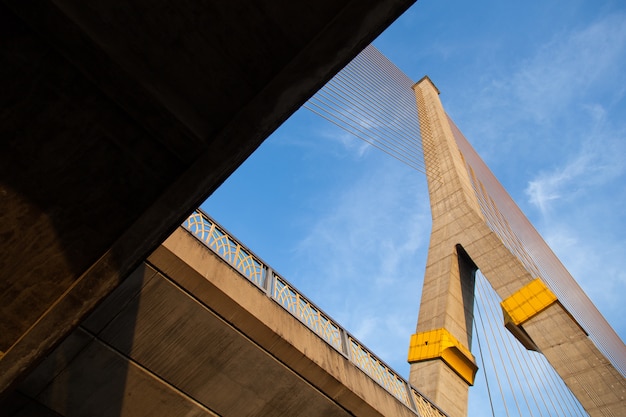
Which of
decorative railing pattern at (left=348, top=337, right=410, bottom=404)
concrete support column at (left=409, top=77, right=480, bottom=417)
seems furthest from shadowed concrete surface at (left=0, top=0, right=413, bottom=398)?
concrete support column at (left=409, top=77, right=480, bottom=417)

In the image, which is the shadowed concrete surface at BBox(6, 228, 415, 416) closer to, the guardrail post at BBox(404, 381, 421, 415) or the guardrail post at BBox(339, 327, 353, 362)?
the guardrail post at BBox(339, 327, 353, 362)

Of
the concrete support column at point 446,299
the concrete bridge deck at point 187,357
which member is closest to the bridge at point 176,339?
the concrete bridge deck at point 187,357

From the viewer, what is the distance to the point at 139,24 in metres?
3.17

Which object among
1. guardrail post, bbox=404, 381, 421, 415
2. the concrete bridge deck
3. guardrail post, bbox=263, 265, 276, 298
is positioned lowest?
the concrete bridge deck

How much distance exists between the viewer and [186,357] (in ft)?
17.9

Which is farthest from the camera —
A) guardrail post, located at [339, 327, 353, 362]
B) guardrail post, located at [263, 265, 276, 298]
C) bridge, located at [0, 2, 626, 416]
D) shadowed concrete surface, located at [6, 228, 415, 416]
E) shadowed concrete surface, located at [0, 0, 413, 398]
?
guardrail post, located at [339, 327, 353, 362]

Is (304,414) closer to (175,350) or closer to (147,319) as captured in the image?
(175,350)

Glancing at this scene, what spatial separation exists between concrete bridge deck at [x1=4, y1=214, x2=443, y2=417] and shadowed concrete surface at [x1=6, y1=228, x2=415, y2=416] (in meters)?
0.01

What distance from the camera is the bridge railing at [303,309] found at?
6258 millimetres

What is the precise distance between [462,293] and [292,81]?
1010 centimetres

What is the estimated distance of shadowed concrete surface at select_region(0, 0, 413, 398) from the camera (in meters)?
3.17

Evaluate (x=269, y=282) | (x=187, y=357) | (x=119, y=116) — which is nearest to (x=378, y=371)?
(x=269, y=282)

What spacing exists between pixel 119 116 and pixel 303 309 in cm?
412

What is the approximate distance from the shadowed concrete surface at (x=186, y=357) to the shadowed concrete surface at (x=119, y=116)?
145 centimetres
